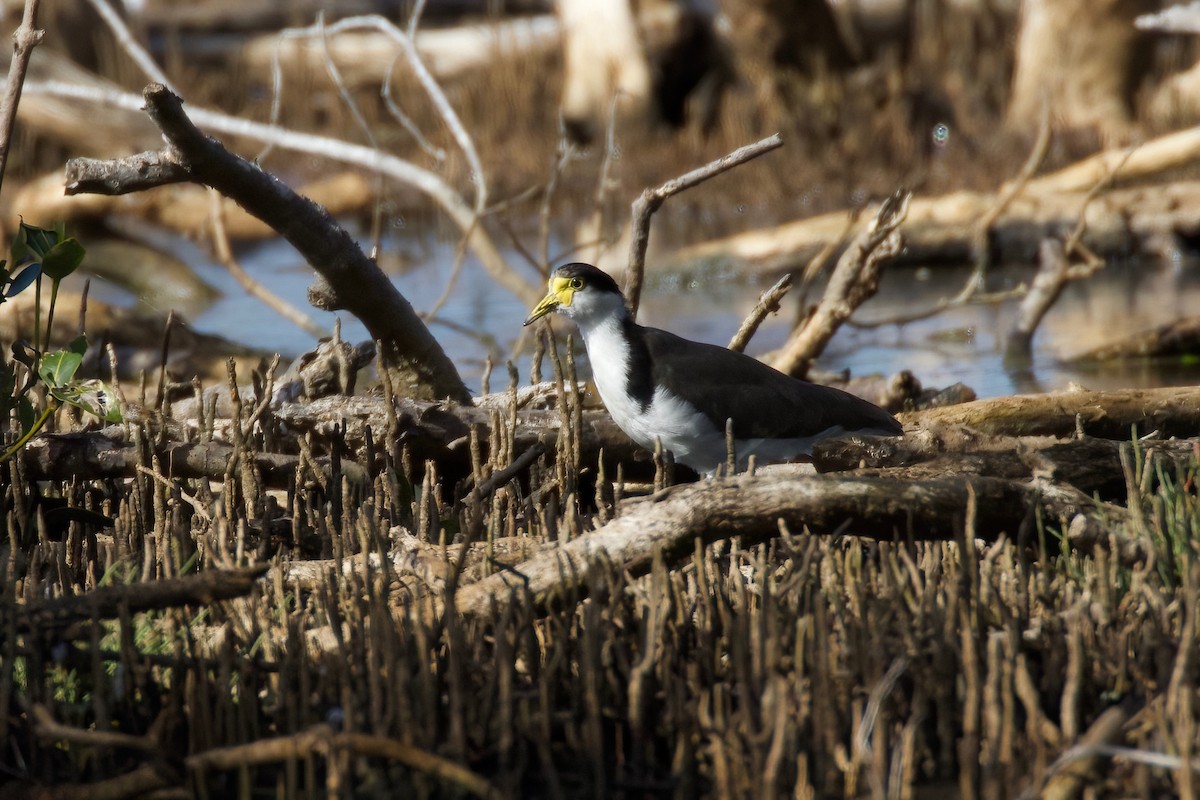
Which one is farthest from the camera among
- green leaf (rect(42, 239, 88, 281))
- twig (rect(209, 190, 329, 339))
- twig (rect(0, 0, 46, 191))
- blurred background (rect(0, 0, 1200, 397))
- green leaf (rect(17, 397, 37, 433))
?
blurred background (rect(0, 0, 1200, 397))

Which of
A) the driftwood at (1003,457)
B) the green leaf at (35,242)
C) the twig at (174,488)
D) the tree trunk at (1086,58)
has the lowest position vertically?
the driftwood at (1003,457)

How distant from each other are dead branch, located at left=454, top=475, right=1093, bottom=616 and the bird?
58.8 inches

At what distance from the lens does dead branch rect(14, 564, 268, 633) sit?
3334 mm

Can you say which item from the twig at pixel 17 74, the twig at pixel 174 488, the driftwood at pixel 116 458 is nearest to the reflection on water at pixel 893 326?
the driftwood at pixel 116 458

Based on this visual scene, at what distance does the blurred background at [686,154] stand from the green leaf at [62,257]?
4.18m

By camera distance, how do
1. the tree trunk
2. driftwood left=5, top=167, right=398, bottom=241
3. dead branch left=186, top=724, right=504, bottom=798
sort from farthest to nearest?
the tree trunk
driftwood left=5, top=167, right=398, bottom=241
dead branch left=186, top=724, right=504, bottom=798

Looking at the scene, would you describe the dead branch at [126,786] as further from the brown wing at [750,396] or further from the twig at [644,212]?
the twig at [644,212]

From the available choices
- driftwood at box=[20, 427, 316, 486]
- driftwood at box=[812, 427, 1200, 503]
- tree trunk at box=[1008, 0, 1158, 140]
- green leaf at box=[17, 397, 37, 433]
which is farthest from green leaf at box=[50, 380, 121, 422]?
tree trunk at box=[1008, 0, 1158, 140]

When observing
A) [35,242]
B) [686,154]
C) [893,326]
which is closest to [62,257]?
[35,242]

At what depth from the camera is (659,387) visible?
17.9ft

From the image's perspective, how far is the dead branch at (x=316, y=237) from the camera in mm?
5219

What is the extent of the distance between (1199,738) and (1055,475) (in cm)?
163

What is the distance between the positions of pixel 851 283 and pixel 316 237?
9.27ft

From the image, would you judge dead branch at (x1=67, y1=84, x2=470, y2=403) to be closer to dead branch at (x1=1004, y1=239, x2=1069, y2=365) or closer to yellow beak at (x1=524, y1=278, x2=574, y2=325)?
yellow beak at (x1=524, y1=278, x2=574, y2=325)
